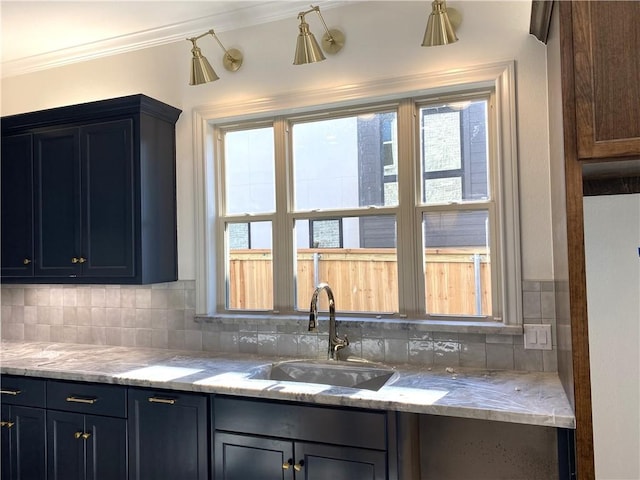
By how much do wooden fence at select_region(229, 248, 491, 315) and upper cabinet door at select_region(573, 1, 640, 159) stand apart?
3.03ft

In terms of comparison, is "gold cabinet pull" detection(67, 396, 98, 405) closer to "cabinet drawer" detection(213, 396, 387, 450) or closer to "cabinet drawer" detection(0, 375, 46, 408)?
"cabinet drawer" detection(0, 375, 46, 408)

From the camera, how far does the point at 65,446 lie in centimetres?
239

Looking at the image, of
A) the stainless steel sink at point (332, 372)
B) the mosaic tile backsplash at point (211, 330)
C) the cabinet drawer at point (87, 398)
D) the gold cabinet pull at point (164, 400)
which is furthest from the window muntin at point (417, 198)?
the cabinet drawer at point (87, 398)

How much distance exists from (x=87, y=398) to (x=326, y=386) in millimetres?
1173

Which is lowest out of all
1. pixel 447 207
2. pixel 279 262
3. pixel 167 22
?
pixel 279 262

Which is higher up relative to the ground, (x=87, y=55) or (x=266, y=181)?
(x=87, y=55)

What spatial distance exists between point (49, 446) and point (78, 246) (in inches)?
41.0

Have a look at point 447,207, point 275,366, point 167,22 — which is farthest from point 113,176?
point 447,207

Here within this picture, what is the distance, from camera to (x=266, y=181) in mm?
2818

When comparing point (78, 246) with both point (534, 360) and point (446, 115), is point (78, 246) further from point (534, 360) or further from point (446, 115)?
point (534, 360)

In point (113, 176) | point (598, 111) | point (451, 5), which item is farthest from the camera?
point (113, 176)

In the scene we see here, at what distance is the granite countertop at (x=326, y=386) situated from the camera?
174 cm

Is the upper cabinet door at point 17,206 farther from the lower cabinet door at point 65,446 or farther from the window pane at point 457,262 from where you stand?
the window pane at point 457,262

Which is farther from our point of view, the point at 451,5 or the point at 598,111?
the point at 451,5
